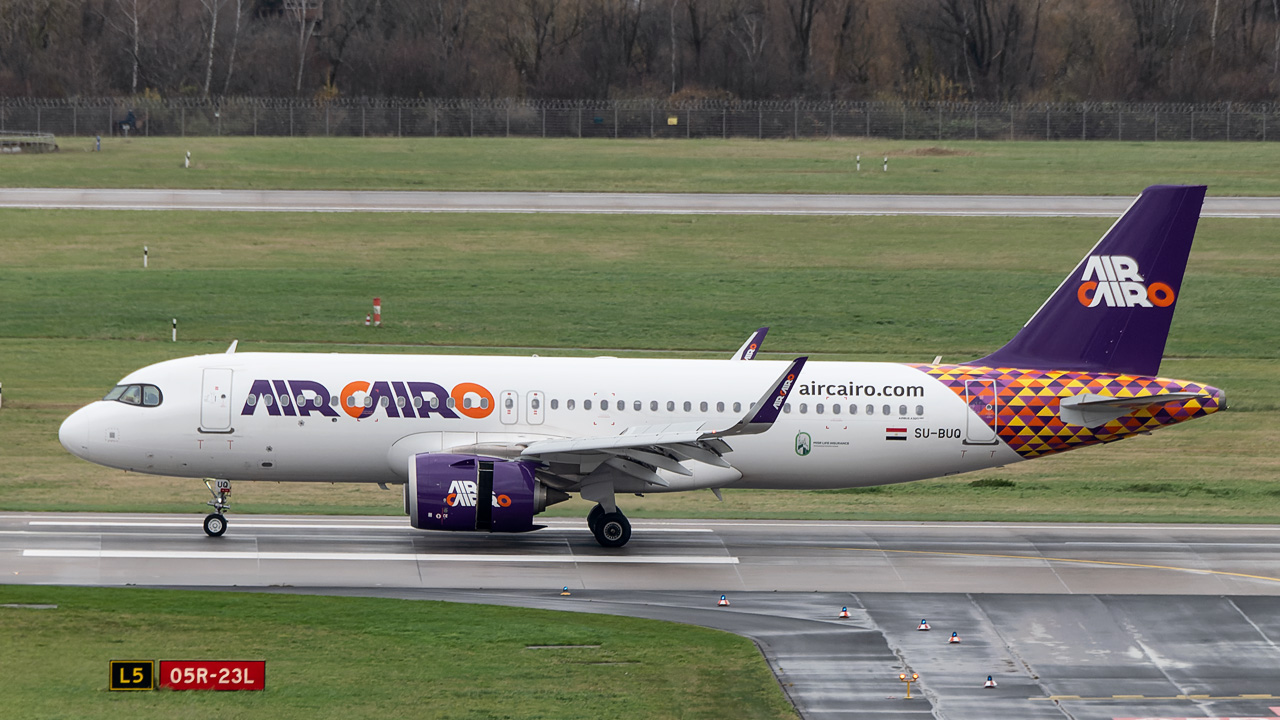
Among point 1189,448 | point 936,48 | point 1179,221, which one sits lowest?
point 1189,448

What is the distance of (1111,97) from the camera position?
112625 mm

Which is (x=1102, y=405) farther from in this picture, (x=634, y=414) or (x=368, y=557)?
(x=368, y=557)

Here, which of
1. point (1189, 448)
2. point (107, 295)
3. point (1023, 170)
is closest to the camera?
point (1189, 448)

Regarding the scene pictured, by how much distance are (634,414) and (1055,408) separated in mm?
9084

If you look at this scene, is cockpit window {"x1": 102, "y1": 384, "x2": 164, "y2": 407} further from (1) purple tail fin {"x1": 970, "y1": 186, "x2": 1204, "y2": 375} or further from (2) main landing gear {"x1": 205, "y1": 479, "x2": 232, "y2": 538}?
(1) purple tail fin {"x1": 970, "y1": 186, "x2": 1204, "y2": 375}

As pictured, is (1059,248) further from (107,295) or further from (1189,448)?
(107,295)

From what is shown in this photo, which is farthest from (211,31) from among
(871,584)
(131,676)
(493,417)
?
(131,676)

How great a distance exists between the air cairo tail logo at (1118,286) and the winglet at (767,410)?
Result: 27.8ft

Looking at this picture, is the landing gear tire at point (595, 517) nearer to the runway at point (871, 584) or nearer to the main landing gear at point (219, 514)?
the runway at point (871, 584)

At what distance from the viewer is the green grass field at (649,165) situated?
82.1 m

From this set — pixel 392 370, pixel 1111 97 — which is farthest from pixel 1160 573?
pixel 1111 97

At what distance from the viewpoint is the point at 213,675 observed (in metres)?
21.8

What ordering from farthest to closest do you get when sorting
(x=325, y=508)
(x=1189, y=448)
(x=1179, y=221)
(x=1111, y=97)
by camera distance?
(x=1111, y=97), (x=1189, y=448), (x=325, y=508), (x=1179, y=221)

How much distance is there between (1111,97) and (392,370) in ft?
304
